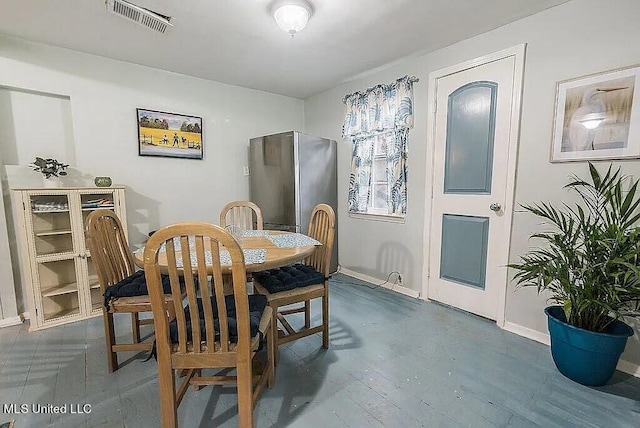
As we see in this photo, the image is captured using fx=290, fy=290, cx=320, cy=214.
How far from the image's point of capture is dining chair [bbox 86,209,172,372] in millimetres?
1688

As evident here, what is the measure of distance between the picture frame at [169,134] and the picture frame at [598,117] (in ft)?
11.0

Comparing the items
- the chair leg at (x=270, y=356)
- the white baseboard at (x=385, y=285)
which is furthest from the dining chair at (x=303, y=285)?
the white baseboard at (x=385, y=285)

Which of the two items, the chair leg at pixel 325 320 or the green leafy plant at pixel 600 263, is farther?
the chair leg at pixel 325 320

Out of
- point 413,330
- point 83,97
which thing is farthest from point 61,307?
point 413,330

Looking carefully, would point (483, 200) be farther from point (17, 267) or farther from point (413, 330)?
point (17, 267)

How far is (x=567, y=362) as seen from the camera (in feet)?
5.68

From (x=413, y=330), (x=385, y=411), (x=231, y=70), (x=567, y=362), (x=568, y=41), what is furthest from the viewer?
(x=231, y=70)

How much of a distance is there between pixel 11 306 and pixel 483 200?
4090 mm

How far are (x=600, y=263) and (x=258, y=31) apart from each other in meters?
2.71

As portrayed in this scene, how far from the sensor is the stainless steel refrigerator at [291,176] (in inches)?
128

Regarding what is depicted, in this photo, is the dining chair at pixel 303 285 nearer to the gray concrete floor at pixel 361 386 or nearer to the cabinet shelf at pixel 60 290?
the gray concrete floor at pixel 361 386

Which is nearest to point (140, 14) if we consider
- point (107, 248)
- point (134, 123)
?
point (134, 123)

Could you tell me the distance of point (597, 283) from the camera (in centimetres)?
160

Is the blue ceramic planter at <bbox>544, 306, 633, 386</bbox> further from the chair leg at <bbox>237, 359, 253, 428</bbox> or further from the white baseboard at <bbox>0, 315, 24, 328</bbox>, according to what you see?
the white baseboard at <bbox>0, 315, 24, 328</bbox>
